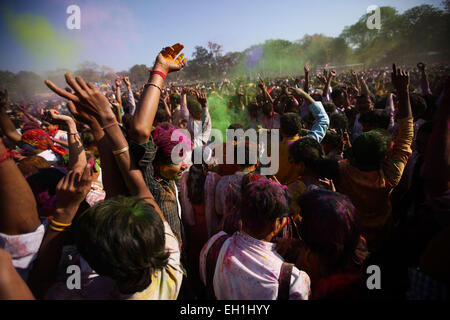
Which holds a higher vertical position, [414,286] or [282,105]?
[282,105]

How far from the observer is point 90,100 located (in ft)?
4.15

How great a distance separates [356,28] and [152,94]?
7628 centimetres

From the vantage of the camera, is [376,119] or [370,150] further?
[376,119]

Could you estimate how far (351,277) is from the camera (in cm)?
134

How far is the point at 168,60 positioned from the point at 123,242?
127cm

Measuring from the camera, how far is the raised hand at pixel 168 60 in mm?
1579

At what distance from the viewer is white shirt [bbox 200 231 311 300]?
1341mm

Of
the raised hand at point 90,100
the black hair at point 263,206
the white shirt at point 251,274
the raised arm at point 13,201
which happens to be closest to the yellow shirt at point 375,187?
the black hair at point 263,206

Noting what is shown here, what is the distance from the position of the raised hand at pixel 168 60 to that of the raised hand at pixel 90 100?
0.45 m

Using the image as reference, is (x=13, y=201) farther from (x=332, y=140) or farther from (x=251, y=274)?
(x=332, y=140)

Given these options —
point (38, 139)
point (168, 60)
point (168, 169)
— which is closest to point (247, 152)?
point (168, 169)

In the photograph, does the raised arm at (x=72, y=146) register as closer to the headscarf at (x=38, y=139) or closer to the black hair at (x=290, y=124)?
the headscarf at (x=38, y=139)
